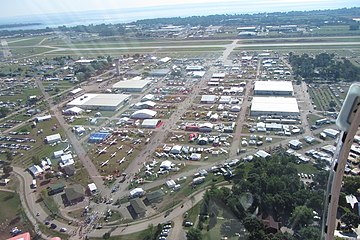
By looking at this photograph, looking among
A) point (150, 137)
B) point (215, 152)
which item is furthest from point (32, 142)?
point (215, 152)

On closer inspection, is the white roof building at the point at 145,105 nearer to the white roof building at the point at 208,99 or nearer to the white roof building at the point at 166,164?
the white roof building at the point at 208,99

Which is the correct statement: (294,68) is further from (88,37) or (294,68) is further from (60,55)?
(88,37)

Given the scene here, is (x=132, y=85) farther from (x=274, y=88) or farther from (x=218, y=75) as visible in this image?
(x=274, y=88)

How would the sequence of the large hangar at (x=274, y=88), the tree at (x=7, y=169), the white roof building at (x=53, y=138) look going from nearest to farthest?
the tree at (x=7, y=169), the white roof building at (x=53, y=138), the large hangar at (x=274, y=88)

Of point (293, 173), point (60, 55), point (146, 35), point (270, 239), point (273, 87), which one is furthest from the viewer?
point (146, 35)

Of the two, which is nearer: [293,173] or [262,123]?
[293,173]

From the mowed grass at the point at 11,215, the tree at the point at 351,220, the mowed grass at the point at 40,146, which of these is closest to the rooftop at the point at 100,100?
the mowed grass at the point at 40,146

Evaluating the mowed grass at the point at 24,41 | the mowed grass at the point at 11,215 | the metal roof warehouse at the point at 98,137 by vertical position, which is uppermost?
the mowed grass at the point at 24,41
